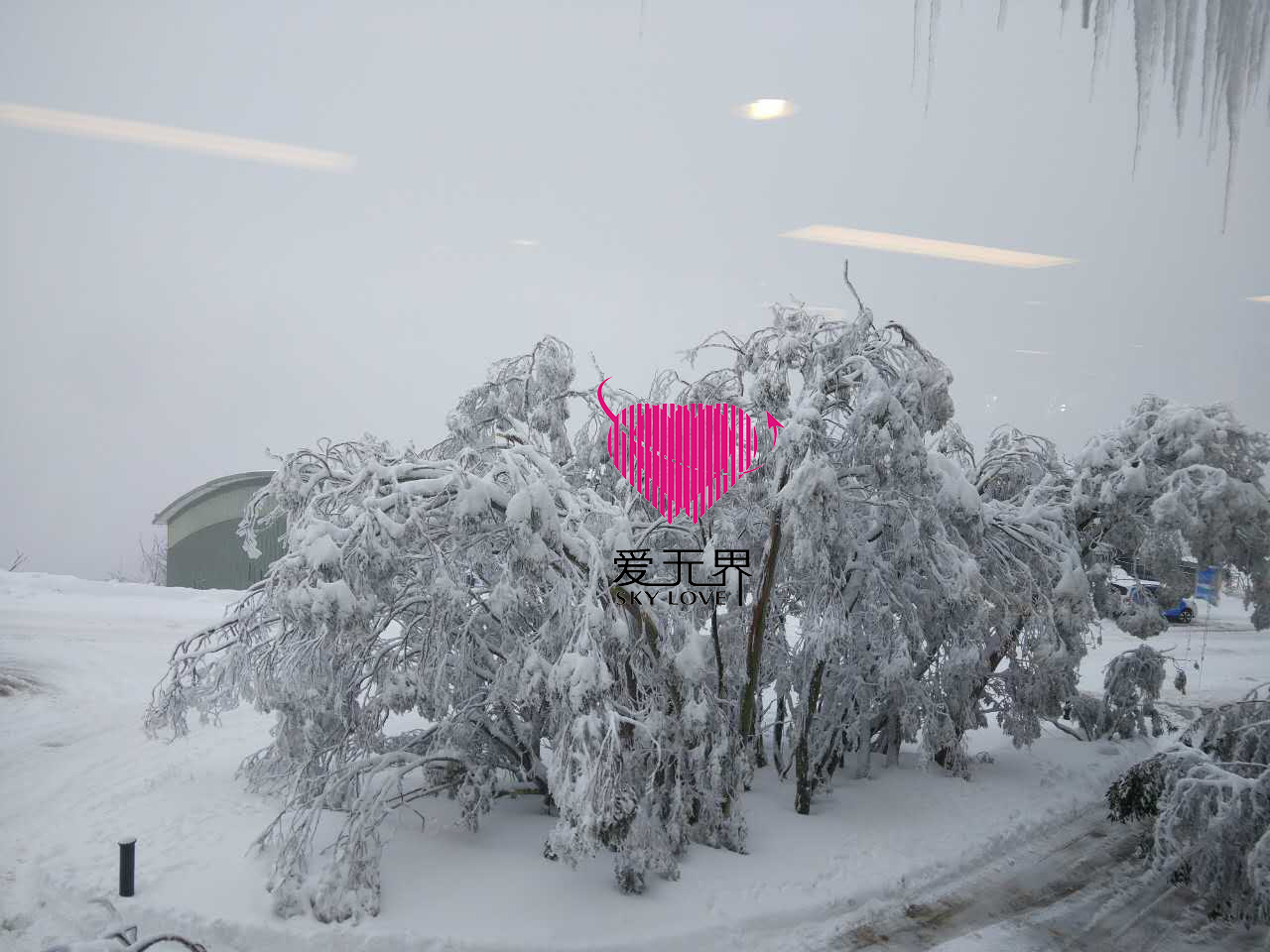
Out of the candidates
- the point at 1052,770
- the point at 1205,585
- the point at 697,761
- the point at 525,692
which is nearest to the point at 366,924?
the point at 525,692

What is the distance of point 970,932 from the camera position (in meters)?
7.85

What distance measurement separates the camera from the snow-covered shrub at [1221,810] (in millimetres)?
7547

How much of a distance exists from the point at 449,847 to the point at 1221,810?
21.5 feet

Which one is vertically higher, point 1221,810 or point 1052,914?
point 1221,810

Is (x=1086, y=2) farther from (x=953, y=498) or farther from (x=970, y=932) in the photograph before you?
(x=970, y=932)

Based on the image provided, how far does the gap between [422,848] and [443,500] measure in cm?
323

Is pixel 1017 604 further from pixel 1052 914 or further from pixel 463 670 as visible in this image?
pixel 463 670

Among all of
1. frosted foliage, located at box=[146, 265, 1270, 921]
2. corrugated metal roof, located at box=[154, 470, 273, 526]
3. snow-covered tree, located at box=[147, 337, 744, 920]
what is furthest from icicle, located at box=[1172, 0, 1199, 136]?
corrugated metal roof, located at box=[154, 470, 273, 526]

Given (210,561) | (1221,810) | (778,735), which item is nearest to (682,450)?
(778,735)

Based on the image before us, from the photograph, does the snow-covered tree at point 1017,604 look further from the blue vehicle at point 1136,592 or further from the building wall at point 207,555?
the building wall at point 207,555

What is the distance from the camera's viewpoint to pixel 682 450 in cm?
964

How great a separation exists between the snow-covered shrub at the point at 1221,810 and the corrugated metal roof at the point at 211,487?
18029 mm

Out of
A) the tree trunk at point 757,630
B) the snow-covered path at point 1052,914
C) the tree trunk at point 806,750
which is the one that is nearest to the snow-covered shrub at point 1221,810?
the snow-covered path at point 1052,914

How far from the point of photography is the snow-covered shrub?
755 cm
